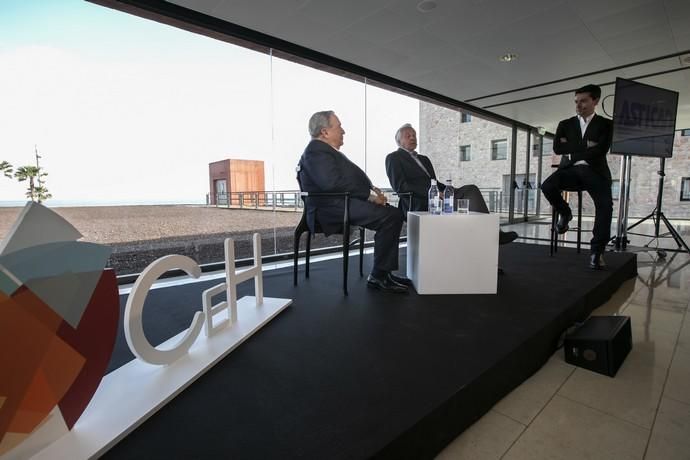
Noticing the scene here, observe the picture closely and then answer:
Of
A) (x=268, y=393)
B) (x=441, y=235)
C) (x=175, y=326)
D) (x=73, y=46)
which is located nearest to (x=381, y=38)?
(x=441, y=235)

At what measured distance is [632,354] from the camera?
168 centimetres

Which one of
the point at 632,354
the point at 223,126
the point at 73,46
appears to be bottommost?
the point at 632,354

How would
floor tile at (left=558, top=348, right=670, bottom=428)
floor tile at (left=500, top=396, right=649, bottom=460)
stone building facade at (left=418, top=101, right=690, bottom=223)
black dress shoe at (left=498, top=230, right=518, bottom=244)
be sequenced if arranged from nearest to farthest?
floor tile at (left=500, top=396, right=649, bottom=460) < floor tile at (left=558, top=348, right=670, bottom=428) < black dress shoe at (left=498, top=230, right=518, bottom=244) < stone building facade at (left=418, top=101, right=690, bottom=223)

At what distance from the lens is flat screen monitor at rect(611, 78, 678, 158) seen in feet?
10.4

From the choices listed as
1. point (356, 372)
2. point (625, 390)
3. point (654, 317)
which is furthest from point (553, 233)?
point (356, 372)

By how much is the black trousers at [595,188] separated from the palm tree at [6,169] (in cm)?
425

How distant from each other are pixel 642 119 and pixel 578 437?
3735 millimetres

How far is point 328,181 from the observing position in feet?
6.95

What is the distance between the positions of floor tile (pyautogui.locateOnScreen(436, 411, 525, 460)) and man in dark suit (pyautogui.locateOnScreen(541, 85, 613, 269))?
2251mm

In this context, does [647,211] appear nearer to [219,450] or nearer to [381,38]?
[381,38]

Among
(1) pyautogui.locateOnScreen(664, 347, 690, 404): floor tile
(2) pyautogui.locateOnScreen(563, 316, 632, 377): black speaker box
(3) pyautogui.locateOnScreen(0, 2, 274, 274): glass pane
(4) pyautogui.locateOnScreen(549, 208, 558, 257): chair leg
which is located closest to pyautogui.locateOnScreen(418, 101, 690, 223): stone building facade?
(4) pyautogui.locateOnScreen(549, 208, 558, 257): chair leg

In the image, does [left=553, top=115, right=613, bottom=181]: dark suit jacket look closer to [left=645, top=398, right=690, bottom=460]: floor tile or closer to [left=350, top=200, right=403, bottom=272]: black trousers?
[left=350, top=200, right=403, bottom=272]: black trousers

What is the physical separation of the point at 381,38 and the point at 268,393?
3.37m

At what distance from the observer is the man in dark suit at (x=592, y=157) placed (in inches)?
113
